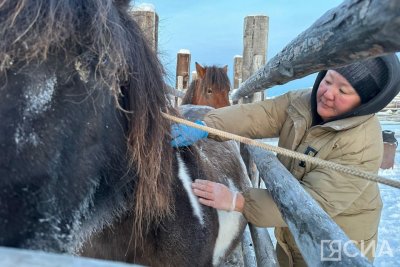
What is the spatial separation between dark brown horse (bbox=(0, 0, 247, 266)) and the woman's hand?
0.26 metres

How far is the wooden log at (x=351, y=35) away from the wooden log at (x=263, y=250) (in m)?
1.29

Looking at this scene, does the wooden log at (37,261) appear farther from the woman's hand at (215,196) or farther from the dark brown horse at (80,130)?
the woman's hand at (215,196)

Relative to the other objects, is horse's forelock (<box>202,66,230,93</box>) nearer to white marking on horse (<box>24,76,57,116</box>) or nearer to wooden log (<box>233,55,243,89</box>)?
wooden log (<box>233,55,243,89</box>)

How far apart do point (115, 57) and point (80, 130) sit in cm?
23

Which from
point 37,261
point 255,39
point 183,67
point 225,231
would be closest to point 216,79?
point 255,39

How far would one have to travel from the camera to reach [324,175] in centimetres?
150

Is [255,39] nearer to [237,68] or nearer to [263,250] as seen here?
[263,250]

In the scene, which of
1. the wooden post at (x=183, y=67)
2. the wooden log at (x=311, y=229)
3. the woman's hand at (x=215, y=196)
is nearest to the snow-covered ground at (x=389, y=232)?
the woman's hand at (x=215, y=196)

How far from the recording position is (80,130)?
3.33 feet

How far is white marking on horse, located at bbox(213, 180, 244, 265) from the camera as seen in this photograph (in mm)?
1933

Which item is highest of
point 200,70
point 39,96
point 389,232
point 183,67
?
point 183,67

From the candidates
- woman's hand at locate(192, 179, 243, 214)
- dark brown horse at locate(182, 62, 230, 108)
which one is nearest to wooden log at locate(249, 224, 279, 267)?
woman's hand at locate(192, 179, 243, 214)

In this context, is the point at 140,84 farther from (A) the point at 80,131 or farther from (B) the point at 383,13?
(B) the point at 383,13

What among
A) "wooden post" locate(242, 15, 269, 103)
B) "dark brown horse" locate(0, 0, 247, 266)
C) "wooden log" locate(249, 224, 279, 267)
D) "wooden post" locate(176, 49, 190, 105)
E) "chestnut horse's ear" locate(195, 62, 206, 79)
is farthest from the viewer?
"wooden post" locate(176, 49, 190, 105)
